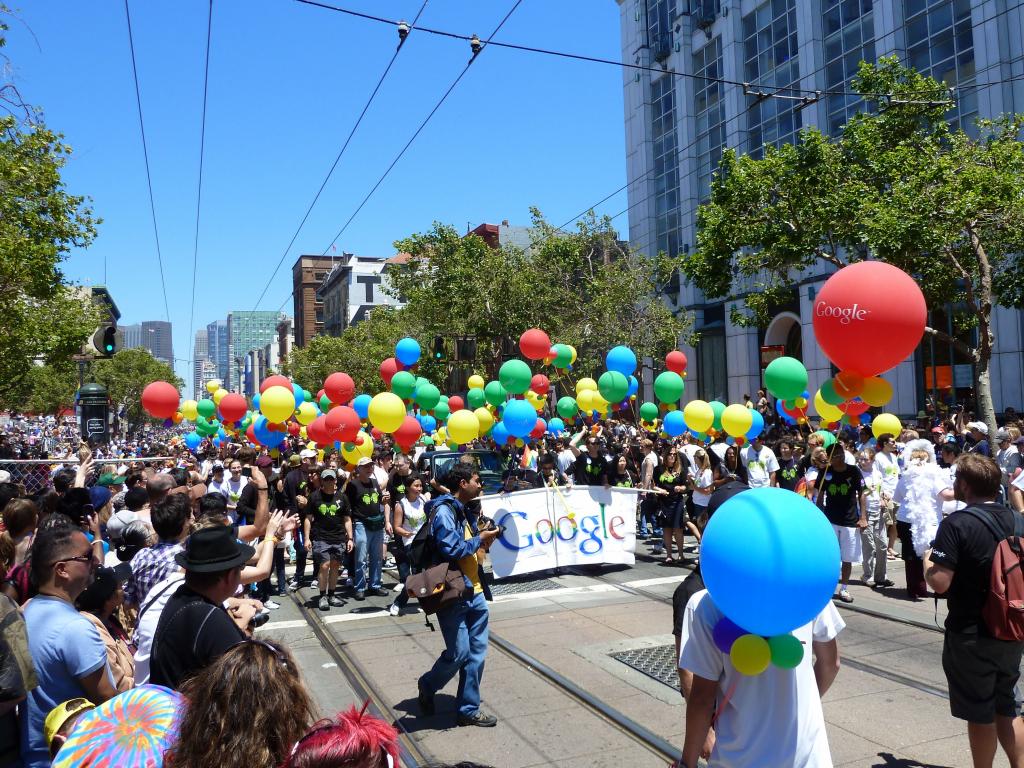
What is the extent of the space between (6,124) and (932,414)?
2243 centimetres

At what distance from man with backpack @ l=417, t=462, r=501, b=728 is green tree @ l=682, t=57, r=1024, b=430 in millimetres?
12529

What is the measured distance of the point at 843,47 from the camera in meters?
27.9

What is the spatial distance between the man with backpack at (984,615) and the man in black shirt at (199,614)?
335 centimetres

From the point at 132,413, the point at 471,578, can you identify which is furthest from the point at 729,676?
the point at 132,413

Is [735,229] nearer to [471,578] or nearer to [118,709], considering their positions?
[471,578]

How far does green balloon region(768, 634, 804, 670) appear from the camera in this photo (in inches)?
114

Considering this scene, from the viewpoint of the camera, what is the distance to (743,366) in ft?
111

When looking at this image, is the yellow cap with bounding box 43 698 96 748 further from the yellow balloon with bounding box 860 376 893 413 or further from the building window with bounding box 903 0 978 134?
the building window with bounding box 903 0 978 134

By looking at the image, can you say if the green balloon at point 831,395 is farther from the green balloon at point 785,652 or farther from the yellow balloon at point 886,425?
the yellow balloon at point 886,425

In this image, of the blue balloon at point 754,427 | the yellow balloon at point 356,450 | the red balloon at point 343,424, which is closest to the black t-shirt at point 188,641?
the red balloon at point 343,424

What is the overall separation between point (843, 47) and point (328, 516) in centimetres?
2583

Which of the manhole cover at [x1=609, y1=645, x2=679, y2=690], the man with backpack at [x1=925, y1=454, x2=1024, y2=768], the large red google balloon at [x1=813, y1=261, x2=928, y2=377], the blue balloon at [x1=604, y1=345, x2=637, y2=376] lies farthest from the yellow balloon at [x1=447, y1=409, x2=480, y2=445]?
the man with backpack at [x1=925, y1=454, x2=1024, y2=768]

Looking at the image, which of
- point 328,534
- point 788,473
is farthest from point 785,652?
point 788,473

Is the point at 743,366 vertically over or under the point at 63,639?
over
